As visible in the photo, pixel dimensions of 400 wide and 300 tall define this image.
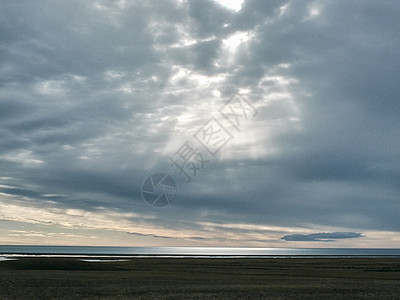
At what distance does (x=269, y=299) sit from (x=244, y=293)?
4394mm

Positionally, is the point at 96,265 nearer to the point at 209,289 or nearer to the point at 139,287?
the point at 139,287

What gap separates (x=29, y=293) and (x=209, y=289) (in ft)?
58.7

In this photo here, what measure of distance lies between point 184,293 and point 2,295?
16799 mm

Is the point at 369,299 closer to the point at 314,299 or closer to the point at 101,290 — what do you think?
the point at 314,299

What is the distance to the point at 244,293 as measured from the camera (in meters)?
37.0

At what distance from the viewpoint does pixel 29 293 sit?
3550cm

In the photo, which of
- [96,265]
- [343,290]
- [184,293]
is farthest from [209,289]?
[96,265]

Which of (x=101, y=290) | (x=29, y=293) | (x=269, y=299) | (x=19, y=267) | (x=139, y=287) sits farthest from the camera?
(x=19, y=267)

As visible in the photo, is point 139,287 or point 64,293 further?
Result: point 139,287

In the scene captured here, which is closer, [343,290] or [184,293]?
[184,293]

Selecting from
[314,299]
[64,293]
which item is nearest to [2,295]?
[64,293]

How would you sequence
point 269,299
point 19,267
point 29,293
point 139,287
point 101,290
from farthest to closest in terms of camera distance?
point 19,267, point 139,287, point 101,290, point 29,293, point 269,299

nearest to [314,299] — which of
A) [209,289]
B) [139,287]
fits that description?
[209,289]

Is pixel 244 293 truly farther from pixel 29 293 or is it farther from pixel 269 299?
pixel 29 293
